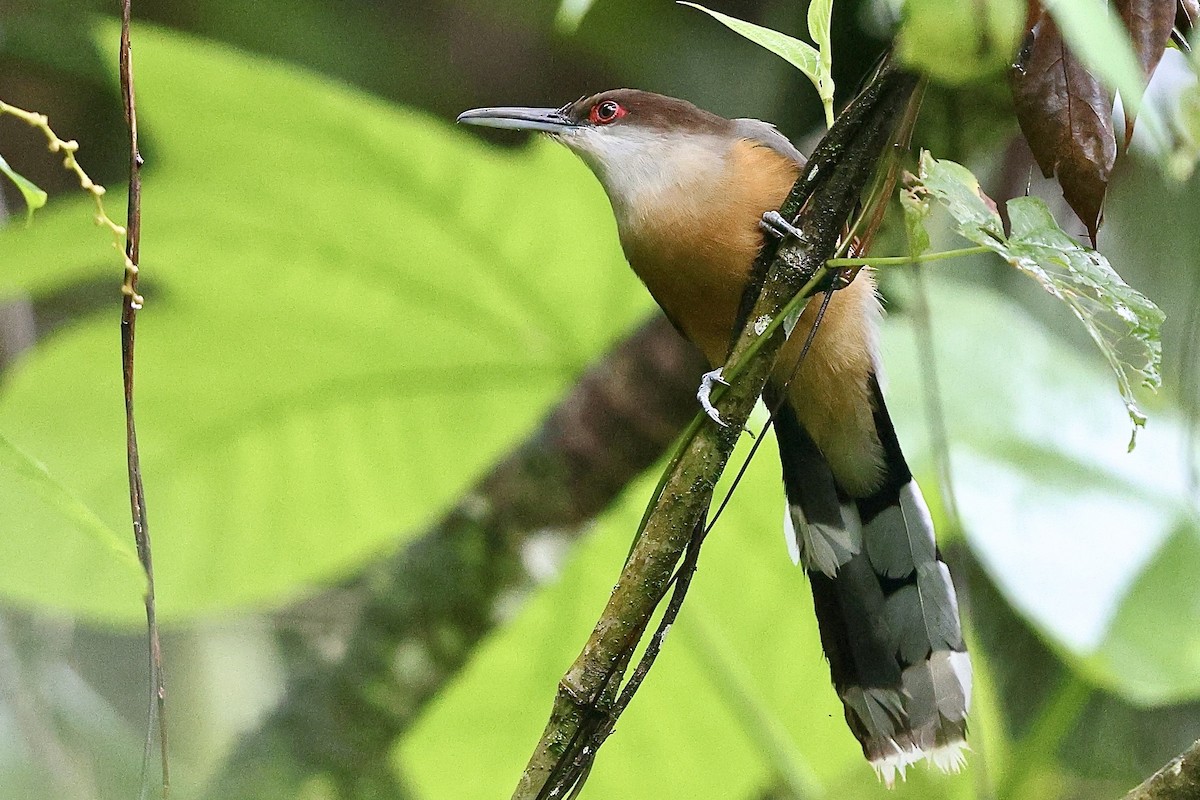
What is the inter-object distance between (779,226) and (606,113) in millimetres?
855

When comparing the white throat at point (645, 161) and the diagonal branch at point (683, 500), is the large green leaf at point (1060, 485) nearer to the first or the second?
the white throat at point (645, 161)

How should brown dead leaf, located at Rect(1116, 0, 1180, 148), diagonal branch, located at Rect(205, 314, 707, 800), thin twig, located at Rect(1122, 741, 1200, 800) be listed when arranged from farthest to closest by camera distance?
diagonal branch, located at Rect(205, 314, 707, 800), thin twig, located at Rect(1122, 741, 1200, 800), brown dead leaf, located at Rect(1116, 0, 1180, 148)

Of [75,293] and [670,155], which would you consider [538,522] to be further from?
[75,293]

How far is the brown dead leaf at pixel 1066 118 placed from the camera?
850mm

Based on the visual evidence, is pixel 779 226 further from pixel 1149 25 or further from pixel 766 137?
pixel 766 137

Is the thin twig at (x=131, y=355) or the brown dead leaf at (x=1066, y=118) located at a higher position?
the brown dead leaf at (x=1066, y=118)

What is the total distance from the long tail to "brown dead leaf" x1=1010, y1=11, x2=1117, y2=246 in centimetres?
76

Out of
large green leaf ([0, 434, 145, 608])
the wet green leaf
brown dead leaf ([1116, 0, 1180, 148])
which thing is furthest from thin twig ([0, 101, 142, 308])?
large green leaf ([0, 434, 145, 608])

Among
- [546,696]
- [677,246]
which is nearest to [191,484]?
[546,696]

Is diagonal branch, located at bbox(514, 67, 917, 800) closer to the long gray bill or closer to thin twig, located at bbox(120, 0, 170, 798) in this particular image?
thin twig, located at bbox(120, 0, 170, 798)

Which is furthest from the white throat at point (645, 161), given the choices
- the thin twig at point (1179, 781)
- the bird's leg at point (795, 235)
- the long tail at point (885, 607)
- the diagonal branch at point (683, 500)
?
the thin twig at point (1179, 781)

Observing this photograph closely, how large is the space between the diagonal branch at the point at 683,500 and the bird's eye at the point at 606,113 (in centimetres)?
87

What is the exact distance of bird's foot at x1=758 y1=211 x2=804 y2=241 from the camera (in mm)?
1019

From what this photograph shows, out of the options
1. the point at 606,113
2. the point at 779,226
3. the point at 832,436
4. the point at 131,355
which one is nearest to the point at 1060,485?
the point at 832,436
